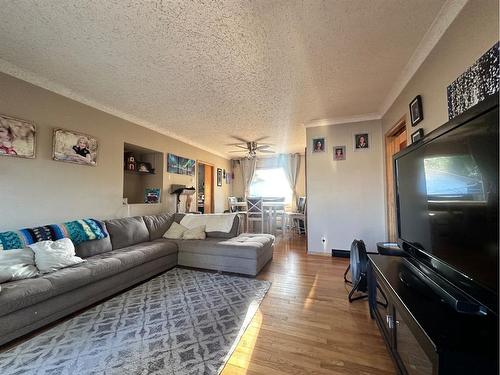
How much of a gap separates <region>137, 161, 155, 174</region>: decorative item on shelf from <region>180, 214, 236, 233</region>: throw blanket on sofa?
53.7 inches

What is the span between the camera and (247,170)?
7.46 m

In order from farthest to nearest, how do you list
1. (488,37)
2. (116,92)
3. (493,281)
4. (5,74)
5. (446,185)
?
1. (116,92)
2. (5,74)
3. (488,37)
4. (446,185)
5. (493,281)

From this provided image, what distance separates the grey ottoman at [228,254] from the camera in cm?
283

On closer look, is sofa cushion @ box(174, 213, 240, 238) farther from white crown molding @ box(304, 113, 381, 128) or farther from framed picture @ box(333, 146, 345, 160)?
white crown molding @ box(304, 113, 381, 128)

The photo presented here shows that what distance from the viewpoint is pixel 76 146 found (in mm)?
2787

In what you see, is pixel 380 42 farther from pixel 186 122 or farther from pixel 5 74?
pixel 5 74

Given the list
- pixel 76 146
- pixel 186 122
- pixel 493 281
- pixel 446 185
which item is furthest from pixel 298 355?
pixel 186 122

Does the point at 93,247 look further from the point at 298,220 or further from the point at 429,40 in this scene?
the point at 298,220

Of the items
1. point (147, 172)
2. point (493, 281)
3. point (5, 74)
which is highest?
point (5, 74)

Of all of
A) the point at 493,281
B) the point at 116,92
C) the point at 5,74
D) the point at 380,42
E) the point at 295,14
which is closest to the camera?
the point at 493,281

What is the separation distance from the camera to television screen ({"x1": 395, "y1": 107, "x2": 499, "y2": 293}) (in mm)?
777

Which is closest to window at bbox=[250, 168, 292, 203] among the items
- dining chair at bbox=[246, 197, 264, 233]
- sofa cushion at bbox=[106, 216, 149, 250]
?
dining chair at bbox=[246, 197, 264, 233]

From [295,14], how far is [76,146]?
302 centimetres

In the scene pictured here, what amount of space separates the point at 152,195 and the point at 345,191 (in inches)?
148
